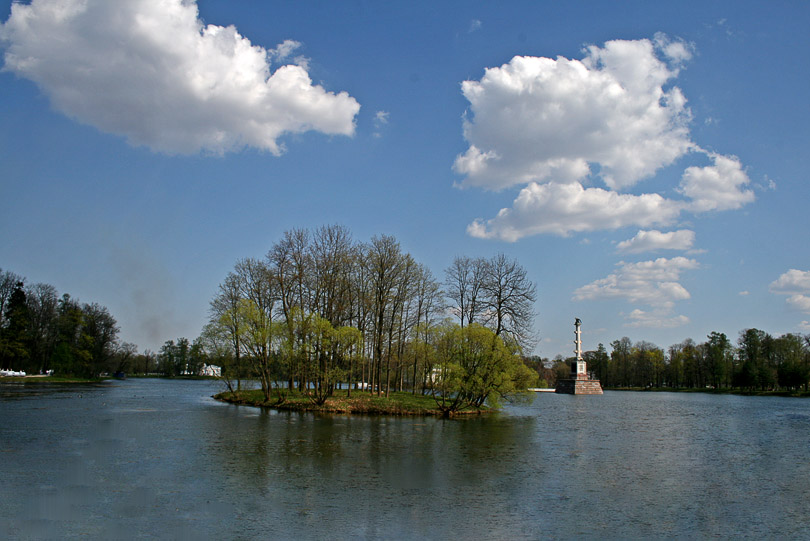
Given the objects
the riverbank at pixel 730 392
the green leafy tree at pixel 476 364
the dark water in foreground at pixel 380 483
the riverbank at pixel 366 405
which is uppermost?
the green leafy tree at pixel 476 364

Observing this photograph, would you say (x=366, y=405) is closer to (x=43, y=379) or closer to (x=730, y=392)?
(x=43, y=379)

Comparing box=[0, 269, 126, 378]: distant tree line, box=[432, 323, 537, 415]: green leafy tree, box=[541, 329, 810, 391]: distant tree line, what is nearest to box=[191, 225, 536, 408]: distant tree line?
box=[432, 323, 537, 415]: green leafy tree

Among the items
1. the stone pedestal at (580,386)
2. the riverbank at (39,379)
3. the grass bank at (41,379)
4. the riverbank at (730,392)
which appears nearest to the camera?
the riverbank at (39,379)

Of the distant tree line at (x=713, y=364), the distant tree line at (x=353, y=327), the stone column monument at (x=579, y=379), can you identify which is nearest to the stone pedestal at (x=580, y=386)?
the stone column monument at (x=579, y=379)

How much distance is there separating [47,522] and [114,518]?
48.5 inches

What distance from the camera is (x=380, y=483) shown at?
15438mm

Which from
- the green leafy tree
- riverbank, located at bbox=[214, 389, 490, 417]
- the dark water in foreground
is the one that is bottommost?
riverbank, located at bbox=[214, 389, 490, 417]

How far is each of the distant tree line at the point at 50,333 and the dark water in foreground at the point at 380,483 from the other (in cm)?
5492

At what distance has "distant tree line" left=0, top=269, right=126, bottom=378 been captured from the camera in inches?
2911

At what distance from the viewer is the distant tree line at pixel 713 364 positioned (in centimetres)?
9281

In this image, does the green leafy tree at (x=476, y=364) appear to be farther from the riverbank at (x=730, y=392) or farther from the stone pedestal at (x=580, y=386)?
the riverbank at (x=730, y=392)

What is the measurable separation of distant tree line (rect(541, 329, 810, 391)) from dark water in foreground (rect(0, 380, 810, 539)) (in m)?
75.8

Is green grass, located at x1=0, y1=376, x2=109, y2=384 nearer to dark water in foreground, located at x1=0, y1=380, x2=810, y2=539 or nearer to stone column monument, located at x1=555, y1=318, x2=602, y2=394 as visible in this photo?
dark water in foreground, located at x1=0, y1=380, x2=810, y2=539

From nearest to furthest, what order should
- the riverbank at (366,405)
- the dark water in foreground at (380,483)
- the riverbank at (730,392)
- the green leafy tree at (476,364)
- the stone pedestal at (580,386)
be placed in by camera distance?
the dark water in foreground at (380,483) < the green leafy tree at (476,364) < the riverbank at (366,405) < the riverbank at (730,392) < the stone pedestal at (580,386)
